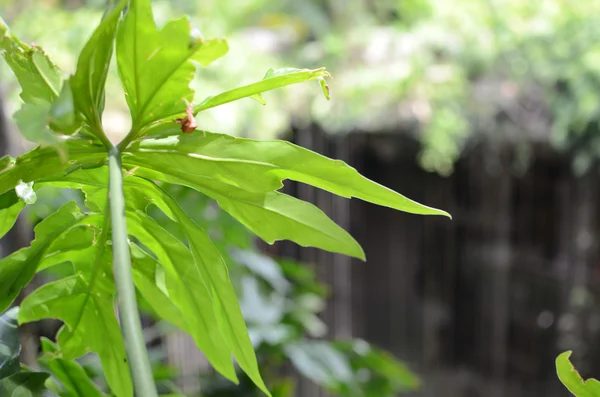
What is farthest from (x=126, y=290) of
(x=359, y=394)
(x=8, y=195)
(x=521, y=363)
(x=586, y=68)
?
(x=521, y=363)

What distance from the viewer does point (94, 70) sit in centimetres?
27

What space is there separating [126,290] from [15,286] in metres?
0.14

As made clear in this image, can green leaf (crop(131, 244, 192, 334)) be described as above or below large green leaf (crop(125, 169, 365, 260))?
below

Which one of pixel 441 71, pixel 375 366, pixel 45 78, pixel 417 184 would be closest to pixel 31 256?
pixel 45 78

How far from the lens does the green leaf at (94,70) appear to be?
10.2 inches

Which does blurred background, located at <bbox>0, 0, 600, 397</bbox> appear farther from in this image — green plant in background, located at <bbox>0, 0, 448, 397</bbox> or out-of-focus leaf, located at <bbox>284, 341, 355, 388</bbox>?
green plant in background, located at <bbox>0, 0, 448, 397</bbox>

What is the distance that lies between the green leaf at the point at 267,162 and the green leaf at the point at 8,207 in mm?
88

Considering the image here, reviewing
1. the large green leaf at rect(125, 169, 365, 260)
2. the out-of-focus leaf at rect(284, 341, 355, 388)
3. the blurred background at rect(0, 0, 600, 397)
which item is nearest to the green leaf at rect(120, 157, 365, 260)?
the large green leaf at rect(125, 169, 365, 260)

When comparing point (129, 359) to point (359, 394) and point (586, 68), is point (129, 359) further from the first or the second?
point (586, 68)

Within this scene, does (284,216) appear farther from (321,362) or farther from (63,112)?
(321,362)

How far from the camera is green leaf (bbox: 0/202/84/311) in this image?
1.13 ft

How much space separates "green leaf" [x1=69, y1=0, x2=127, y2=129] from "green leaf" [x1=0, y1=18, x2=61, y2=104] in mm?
15

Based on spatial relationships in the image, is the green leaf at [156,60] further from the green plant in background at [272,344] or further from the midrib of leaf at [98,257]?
the green plant in background at [272,344]

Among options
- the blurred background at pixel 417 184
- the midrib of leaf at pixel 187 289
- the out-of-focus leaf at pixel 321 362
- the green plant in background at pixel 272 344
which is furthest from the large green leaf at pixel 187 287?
the out-of-focus leaf at pixel 321 362
